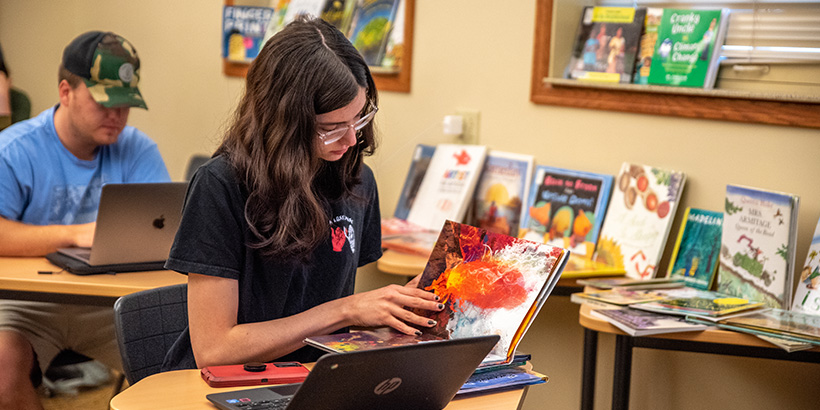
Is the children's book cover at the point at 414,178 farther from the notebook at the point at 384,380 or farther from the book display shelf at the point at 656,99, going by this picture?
the notebook at the point at 384,380

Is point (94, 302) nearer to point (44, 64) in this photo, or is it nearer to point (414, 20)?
point (414, 20)

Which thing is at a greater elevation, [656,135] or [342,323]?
[656,135]

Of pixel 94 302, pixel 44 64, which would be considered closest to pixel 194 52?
pixel 44 64

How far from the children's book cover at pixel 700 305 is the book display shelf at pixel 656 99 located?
1.79 feet

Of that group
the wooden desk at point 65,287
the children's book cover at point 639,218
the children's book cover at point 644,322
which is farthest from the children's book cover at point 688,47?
the wooden desk at point 65,287

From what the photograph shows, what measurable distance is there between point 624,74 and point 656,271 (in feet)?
2.21

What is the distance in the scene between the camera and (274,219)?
1.53 meters

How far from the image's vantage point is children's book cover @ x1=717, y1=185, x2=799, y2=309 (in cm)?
219

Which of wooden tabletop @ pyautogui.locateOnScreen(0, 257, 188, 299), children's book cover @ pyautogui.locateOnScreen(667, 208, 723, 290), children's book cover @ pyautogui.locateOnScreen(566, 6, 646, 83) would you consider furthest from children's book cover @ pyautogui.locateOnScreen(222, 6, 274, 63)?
children's book cover @ pyautogui.locateOnScreen(667, 208, 723, 290)

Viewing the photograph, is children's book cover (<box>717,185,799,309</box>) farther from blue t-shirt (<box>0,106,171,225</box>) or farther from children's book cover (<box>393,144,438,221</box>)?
blue t-shirt (<box>0,106,171,225</box>)

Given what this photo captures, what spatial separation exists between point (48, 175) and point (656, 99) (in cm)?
194

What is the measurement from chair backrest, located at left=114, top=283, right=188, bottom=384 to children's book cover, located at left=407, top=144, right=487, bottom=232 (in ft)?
4.48

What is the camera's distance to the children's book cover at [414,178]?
10.6 ft

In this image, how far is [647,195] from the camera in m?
2.60
